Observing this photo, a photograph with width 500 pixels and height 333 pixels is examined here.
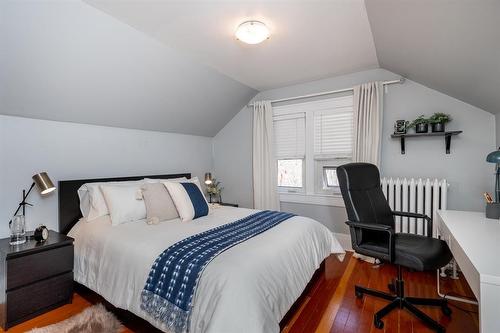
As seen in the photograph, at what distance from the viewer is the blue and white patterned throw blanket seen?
4.67ft

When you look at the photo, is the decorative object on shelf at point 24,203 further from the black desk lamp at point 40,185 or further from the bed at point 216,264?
the bed at point 216,264

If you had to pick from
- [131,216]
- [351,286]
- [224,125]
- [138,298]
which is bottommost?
[351,286]

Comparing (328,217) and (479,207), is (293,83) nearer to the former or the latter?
(328,217)

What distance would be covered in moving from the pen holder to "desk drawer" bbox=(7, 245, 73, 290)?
3542 mm

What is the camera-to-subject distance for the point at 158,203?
248 centimetres

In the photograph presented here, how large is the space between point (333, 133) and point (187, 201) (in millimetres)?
2218

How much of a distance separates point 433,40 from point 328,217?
242 centimetres

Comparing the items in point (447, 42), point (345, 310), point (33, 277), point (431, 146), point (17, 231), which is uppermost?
point (447, 42)

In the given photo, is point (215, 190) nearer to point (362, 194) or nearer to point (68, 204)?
point (68, 204)

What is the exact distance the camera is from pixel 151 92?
2875mm

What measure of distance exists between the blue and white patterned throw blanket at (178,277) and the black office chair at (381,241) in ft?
3.07

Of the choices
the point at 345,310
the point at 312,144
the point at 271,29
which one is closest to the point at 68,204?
the point at 271,29

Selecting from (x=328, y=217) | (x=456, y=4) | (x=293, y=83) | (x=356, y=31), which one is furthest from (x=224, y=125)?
(x=456, y=4)

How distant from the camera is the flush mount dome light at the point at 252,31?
201cm
